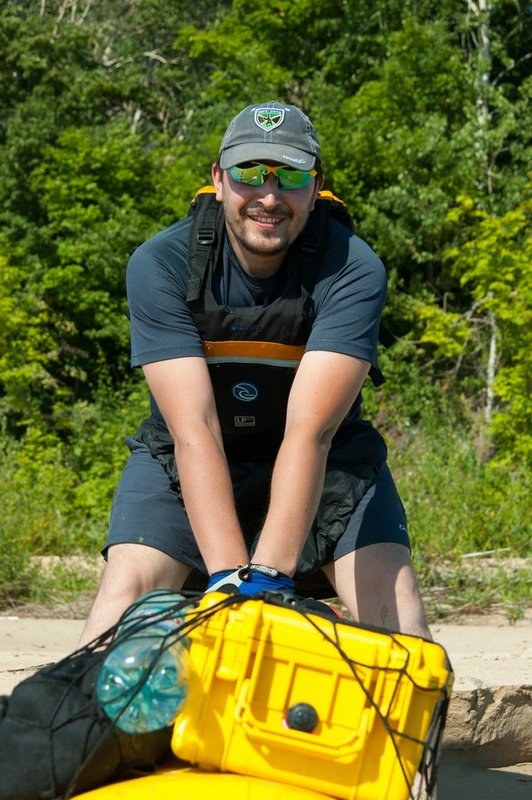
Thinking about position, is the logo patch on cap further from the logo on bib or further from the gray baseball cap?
the logo on bib

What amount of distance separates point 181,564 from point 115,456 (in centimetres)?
1019

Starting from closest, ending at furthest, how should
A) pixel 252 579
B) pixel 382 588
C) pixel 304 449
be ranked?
pixel 252 579 < pixel 304 449 < pixel 382 588

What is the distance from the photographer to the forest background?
12.9 metres

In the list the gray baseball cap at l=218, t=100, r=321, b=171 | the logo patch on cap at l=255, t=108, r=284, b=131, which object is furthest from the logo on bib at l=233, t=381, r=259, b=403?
the logo patch on cap at l=255, t=108, r=284, b=131

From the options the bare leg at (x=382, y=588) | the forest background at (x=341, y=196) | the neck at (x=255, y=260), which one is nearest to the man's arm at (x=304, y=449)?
the neck at (x=255, y=260)

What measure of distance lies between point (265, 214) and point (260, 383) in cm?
52

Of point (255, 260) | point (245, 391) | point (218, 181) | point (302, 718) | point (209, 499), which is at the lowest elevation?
point (302, 718)

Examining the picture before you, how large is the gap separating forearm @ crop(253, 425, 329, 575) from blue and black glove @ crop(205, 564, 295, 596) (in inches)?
2.6

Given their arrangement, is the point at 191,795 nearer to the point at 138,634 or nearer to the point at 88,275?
the point at 138,634

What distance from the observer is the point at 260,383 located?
354 centimetres

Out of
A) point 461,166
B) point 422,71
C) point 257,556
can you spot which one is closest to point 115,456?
point 461,166

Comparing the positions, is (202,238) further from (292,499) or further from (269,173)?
(292,499)

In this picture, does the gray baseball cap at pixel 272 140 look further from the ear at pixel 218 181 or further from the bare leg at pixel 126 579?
the bare leg at pixel 126 579

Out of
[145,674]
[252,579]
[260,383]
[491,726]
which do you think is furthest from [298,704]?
[491,726]
